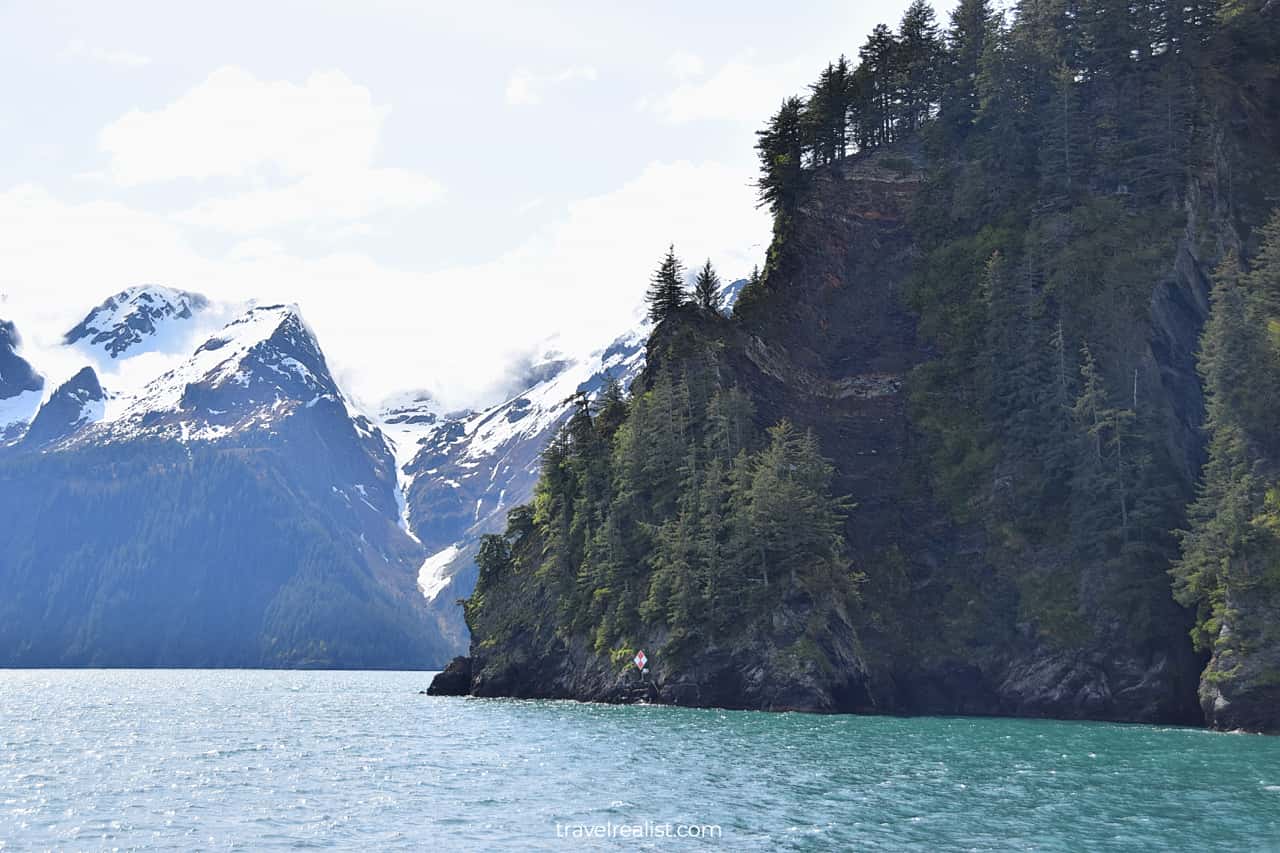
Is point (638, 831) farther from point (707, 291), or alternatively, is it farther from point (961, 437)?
point (707, 291)

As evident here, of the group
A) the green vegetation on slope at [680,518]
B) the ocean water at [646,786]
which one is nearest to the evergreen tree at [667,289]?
the green vegetation on slope at [680,518]

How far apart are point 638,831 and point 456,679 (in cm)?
11435

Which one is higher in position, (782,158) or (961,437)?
(782,158)

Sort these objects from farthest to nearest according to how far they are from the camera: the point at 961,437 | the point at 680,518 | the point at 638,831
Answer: the point at 961,437, the point at 680,518, the point at 638,831

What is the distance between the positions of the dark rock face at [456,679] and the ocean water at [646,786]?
6130 cm

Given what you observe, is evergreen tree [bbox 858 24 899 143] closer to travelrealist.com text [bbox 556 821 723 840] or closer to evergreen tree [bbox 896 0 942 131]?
evergreen tree [bbox 896 0 942 131]

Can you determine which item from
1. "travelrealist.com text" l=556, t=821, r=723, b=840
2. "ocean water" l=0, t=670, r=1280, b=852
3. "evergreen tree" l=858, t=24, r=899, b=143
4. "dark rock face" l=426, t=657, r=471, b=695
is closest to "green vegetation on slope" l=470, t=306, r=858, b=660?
"dark rock face" l=426, t=657, r=471, b=695

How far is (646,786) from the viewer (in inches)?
2077

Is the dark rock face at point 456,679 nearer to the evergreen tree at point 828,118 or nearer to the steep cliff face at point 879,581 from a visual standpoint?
the steep cliff face at point 879,581

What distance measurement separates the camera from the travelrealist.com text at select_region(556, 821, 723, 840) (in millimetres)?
41188

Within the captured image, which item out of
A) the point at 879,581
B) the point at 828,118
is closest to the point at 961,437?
the point at 879,581

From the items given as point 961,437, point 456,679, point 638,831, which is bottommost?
point 456,679

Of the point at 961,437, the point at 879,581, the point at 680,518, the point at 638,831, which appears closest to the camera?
the point at 638,831

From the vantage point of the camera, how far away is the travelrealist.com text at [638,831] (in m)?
41.2
